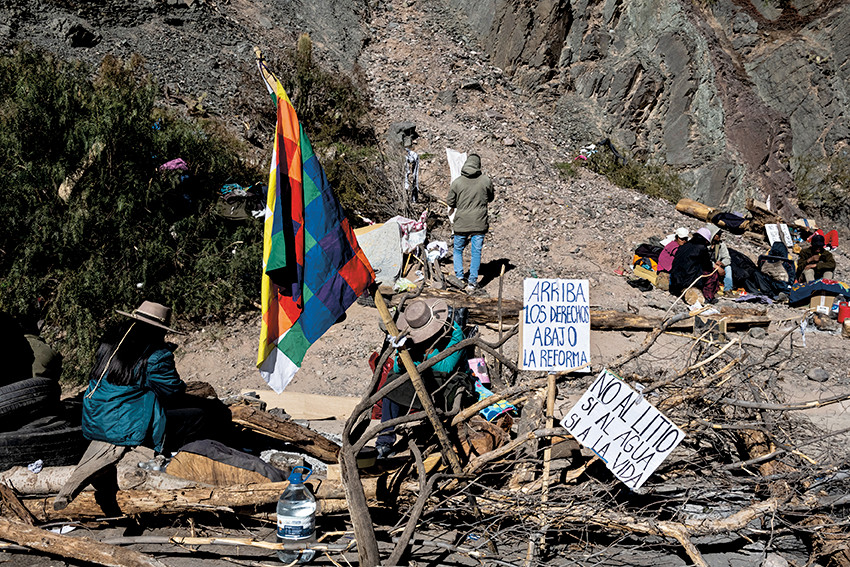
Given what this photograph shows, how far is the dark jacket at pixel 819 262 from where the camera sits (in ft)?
32.4

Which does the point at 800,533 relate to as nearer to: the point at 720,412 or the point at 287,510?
the point at 720,412

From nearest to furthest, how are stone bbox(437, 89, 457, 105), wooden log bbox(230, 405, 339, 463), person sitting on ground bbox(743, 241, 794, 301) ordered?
wooden log bbox(230, 405, 339, 463), person sitting on ground bbox(743, 241, 794, 301), stone bbox(437, 89, 457, 105)

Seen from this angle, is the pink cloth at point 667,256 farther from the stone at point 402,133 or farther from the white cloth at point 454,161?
the stone at point 402,133

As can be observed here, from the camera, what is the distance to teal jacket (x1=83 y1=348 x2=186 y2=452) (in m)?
3.65

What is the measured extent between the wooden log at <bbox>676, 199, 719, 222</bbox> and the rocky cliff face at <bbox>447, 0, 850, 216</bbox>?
224cm

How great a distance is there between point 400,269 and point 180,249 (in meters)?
3.18

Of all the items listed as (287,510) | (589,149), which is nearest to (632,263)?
(589,149)

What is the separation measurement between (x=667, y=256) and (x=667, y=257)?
0.06 ft

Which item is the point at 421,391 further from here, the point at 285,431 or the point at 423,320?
the point at 285,431

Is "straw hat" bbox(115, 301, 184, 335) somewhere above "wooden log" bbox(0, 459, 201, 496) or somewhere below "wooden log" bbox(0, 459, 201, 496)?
above

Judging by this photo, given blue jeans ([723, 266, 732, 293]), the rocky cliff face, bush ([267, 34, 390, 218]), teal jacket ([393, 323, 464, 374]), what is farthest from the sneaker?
the rocky cliff face

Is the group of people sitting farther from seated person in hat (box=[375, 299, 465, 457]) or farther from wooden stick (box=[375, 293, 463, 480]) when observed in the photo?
wooden stick (box=[375, 293, 463, 480])

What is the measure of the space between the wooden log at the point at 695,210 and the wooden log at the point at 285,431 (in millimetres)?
10598

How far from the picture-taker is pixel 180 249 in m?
8.33
